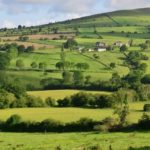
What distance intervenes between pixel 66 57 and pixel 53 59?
5.64 metres

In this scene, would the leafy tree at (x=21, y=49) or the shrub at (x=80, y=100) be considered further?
the leafy tree at (x=21, y=49)

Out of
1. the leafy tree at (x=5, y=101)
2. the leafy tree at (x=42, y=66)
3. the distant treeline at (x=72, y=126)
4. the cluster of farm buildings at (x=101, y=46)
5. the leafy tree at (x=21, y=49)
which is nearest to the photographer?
the distant treeline at (x=72, y=126)

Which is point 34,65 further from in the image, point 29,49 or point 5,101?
point 5,101

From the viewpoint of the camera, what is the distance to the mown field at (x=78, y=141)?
49.6 metres

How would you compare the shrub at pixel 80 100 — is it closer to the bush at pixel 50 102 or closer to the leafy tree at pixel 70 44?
the bush at pixel 50 102

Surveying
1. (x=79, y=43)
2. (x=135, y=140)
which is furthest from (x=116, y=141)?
(x=79, y=43)

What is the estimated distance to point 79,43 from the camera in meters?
194

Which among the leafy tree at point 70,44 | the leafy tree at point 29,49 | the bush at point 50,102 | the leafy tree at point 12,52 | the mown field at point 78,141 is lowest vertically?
the mown field at point 78,141

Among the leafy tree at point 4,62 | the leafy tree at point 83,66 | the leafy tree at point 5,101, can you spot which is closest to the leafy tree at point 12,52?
the leafy tree at point 4,62

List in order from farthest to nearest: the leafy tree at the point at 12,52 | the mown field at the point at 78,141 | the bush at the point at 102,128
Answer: the leafy tree at the point at 12,52
the bush at the point at 102,128
the mown field at the point at 78,141

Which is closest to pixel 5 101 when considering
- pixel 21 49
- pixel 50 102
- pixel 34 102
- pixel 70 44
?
pixel 34 102

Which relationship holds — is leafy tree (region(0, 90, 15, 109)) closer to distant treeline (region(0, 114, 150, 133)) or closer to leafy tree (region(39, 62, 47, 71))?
distant treeline (region(0, 114, 150, 133))

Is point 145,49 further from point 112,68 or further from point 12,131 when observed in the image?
point 12,131

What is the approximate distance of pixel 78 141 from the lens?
Result: 54.2m
